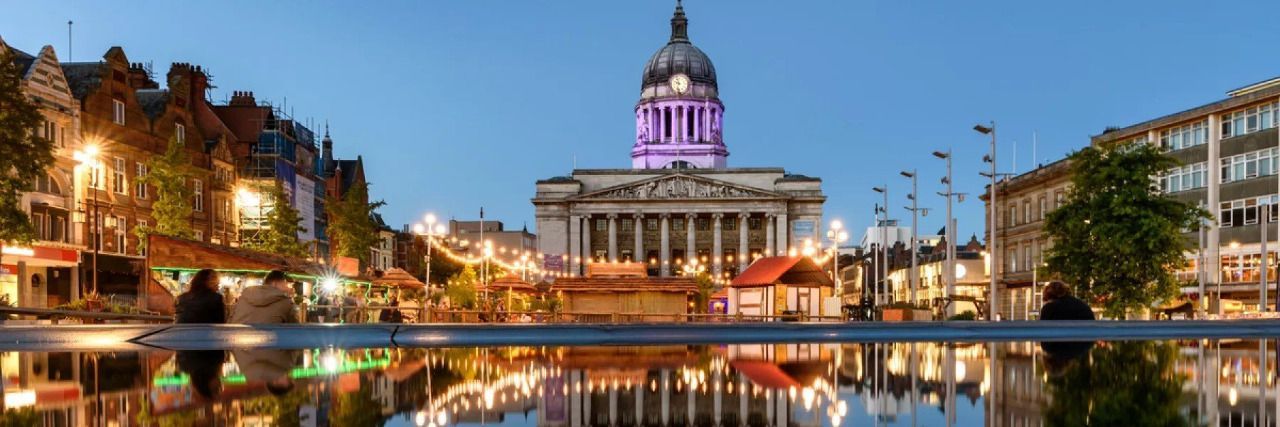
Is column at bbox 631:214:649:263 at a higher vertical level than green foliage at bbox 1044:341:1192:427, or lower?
lower

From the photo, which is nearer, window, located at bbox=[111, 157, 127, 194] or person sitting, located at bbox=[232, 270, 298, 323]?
person sitting, located at bbox=[232, 270, 298, 323]

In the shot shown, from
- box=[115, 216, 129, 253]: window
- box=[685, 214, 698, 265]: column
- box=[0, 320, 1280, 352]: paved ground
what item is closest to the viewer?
box=[0, 320, 1280, 352]: paved ground

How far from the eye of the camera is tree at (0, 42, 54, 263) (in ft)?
99.6

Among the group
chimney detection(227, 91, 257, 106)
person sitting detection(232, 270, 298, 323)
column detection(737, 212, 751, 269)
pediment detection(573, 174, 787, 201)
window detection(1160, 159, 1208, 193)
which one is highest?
chimney detection(227, 91, 257, 106)

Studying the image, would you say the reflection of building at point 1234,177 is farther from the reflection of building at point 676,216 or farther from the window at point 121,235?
the reflection of building at point 676,216

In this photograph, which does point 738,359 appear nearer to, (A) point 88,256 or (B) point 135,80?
(A) point 88,256

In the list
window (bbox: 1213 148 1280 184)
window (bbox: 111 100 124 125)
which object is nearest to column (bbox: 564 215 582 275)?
window (bbox: 1213 148 1280 184)

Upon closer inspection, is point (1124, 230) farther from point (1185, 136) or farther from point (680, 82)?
point (680, 82)

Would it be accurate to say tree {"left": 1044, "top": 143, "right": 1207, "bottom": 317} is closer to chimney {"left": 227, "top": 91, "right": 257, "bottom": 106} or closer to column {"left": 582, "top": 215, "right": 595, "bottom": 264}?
chimney {"left": 227, "top": 91, "right": 257, "bottom": 106}

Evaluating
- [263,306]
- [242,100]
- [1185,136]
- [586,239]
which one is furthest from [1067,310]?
[586,239]

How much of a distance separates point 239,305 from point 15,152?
23223 millimetres

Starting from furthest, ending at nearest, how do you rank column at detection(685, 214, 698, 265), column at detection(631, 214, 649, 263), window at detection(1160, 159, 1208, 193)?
column at detection(685, 214, 698, 265) < column at detection(631, 214, 649, 263) < window at detection(1160, 159, 1208, 193)

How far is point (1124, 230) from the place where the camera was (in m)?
34.7

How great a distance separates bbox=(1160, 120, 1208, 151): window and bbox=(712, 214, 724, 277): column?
61640 mm
